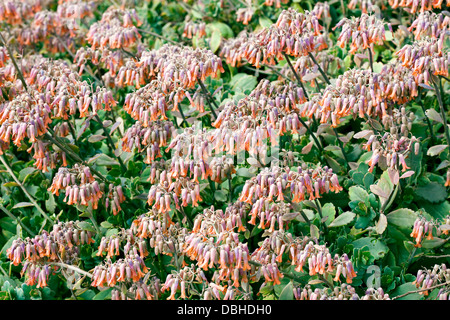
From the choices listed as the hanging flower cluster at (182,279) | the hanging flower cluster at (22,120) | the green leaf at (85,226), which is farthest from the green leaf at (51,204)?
the hanging flower cluster at (182,279)

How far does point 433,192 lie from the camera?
403 cm

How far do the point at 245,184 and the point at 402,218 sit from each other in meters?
1.16

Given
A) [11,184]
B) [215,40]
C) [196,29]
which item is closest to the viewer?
[11,184]

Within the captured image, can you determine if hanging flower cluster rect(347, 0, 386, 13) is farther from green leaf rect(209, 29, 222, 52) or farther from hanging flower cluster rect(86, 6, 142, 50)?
hanging flower cluster rect(86, 6, 142, 50)

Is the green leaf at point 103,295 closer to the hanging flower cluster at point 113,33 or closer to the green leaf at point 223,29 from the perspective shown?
the hanging flower cluster at point 113,33

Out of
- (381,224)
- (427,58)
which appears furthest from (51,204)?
(427,58)

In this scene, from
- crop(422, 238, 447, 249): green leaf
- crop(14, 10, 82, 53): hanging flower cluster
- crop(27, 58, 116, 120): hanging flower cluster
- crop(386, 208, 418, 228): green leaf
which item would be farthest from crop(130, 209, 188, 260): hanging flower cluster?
crop(14, 10, 82, 53): hanging flower cluster

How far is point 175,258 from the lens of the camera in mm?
3572

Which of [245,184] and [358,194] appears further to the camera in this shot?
[358,194]

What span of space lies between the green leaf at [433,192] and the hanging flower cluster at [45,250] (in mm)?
2368

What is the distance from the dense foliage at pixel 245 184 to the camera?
333 centimetres

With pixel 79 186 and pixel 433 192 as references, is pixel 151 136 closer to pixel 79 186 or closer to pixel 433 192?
pixel 79 186

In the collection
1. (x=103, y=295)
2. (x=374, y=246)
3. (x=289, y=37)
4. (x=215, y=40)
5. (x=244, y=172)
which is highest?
(x=289, y=37)
